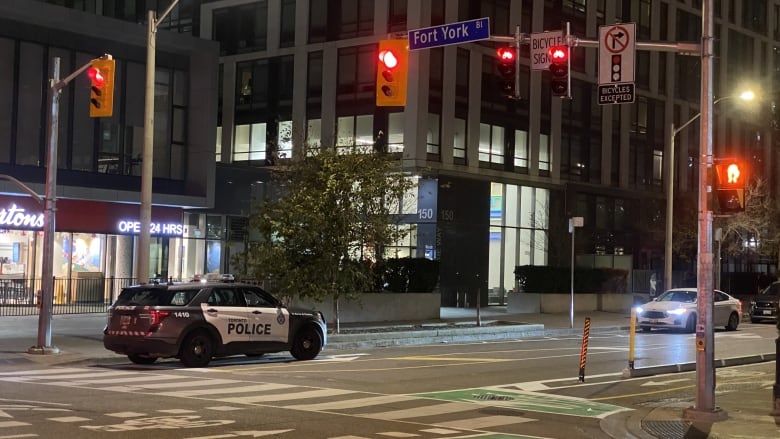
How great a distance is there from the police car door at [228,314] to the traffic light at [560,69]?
754 cm

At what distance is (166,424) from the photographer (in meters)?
10.6

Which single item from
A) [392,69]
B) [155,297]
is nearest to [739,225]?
[392,69]

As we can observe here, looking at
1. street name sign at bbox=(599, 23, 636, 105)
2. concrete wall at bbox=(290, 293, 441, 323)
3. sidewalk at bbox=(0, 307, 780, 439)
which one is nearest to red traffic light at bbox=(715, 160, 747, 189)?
street name sign at bbox=(599, 23, 636, 105)

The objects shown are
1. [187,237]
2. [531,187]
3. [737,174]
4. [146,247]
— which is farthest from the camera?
[531,187]

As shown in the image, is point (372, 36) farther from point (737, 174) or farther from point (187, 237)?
point (737, 174)

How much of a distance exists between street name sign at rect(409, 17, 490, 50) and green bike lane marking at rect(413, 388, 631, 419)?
6.38 metres

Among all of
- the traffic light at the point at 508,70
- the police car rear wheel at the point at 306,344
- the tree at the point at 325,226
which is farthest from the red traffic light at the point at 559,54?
the tree at the point at 325,226

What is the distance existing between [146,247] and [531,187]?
28.6 meters

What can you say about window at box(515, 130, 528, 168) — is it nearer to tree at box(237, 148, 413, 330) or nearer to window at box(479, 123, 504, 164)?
window at box(479, 123, 504, 164)

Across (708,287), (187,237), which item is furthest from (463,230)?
(708,287)

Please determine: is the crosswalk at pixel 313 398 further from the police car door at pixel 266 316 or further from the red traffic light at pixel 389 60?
the red traffic light at pixel 389 60

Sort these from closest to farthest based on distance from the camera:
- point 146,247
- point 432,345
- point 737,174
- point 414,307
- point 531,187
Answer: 1. point 737,174
2. point 146,247
3. point 432,345
4. point 414,307
5. point 531,187

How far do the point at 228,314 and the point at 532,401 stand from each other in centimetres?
670

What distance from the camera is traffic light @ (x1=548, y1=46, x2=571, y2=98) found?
54.5ft
